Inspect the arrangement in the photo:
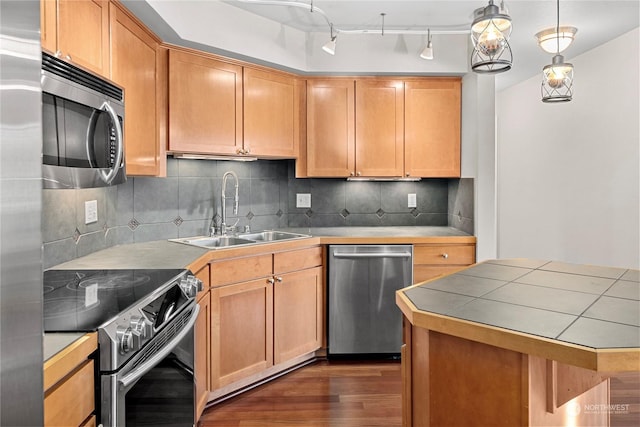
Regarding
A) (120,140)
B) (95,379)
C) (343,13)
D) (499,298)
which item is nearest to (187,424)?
(95,379)

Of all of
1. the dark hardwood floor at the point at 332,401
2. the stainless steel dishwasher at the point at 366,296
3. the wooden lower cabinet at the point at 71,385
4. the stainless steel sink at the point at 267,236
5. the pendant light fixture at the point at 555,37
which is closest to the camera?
the wooden lower cabinet at the point at 71,385

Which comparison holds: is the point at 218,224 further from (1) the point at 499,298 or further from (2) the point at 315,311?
(1) the point at 499,298

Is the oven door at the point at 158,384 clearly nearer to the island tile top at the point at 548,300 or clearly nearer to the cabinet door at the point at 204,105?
the island tile top at the point at 548,300

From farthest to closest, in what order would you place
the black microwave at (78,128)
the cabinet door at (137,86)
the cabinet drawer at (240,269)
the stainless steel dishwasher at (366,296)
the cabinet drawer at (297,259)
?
the stainless steel dishwasher at (366,296) → the cabinet drawer at (297,259) → the cabinet drawer at (240,269) → the cabinet door at (137,86) → the black microwave at (78,128)

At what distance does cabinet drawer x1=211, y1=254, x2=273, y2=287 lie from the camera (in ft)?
8.07

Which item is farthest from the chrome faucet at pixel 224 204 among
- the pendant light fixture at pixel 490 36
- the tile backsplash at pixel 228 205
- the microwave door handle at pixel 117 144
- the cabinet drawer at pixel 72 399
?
the cabinet drawer at pixel 72 399

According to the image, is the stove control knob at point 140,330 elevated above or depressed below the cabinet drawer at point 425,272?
above

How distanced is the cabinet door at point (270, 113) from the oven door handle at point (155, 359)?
1.53 m

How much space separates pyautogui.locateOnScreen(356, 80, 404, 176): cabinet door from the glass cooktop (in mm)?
1936

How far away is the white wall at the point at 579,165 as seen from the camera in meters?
3.21

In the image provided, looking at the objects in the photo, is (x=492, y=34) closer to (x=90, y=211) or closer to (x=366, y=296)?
(x=366, y=296)

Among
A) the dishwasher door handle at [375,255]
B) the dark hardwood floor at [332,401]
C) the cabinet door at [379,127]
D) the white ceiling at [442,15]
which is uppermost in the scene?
the white ceiling at [442,15]

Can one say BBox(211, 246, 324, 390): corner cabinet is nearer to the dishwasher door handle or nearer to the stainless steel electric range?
the dishwasher door handle

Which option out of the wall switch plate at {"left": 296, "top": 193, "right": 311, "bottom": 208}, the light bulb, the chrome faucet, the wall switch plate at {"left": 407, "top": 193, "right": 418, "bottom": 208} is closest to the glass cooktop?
the chrome faucet
